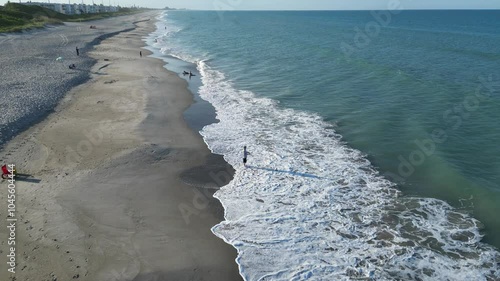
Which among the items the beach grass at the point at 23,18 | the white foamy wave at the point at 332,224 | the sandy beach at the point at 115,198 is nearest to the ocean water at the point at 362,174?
the white foamy wave at the point at 332,224

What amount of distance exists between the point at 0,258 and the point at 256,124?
640 inches

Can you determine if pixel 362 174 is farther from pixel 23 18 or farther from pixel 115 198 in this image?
pixel 23 18

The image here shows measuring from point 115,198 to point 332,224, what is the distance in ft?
30.2

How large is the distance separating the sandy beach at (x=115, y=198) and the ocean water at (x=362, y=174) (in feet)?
4.13

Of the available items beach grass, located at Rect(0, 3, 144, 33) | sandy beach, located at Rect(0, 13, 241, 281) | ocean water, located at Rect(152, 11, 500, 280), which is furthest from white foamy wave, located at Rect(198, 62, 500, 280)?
beach grass, located at Rect(0, 3, 144, 33)

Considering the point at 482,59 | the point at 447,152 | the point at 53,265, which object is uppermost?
the point at 482,59

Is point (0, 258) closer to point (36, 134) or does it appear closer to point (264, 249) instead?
point (264, 249)

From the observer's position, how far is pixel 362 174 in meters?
17.3

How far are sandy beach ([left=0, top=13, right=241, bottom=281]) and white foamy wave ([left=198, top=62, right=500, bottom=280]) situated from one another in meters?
1.09

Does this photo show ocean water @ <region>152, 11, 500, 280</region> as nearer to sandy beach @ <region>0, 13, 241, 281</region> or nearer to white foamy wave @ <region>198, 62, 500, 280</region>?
white foamy wave @ <region>198, 62, 500, 280</region>

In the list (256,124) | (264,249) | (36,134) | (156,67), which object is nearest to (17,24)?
(156,67)

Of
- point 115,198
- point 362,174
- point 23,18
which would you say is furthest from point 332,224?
point 23,18

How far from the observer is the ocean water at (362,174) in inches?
470

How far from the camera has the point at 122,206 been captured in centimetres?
1417
